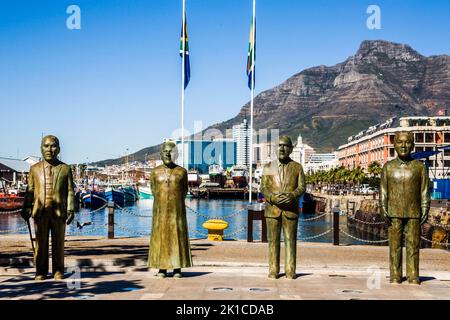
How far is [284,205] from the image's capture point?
10.8 meters

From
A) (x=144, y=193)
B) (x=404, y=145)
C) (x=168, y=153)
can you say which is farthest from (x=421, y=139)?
(x=168, y=153)

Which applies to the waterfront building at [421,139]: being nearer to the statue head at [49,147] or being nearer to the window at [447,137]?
the window at [447,137]

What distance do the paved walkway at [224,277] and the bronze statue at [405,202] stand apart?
1.49ft

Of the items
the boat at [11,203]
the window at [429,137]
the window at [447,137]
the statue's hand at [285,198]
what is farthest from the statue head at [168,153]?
the window at [447,137]

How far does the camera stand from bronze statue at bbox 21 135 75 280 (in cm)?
1070

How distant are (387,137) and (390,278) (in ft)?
333

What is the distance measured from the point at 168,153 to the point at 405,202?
417 cm

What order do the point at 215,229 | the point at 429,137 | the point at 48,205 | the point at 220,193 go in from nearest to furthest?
1. the point at 48,205
2. the point at 215,229
3. the point at 429,137
4. the point at 220,193

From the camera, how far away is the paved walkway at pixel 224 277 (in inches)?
366

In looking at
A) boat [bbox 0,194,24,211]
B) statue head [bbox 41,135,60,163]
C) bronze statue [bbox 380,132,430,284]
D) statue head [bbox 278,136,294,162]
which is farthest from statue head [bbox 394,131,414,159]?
boat [bbox 0,194,24,211]

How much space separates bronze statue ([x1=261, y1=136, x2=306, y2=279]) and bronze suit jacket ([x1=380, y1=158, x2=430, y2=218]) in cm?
152

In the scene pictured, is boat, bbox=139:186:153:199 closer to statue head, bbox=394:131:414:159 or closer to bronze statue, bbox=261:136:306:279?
bronze statue, bbox=261:136:306:279

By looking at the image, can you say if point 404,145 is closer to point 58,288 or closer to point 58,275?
point 58,288
